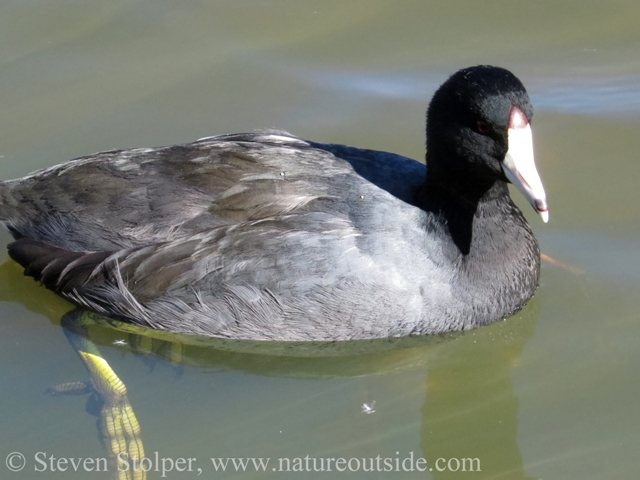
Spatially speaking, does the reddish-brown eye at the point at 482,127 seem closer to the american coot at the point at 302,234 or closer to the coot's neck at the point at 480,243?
the american coot at the point at 302,234

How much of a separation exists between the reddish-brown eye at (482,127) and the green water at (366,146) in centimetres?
112

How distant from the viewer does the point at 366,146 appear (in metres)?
6.19

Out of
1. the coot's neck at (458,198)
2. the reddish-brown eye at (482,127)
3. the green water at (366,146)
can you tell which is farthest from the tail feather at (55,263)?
the reddish-brown eye at (482,127)

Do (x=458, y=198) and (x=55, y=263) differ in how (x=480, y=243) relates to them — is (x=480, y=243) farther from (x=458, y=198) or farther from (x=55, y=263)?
(x=55, y=263)

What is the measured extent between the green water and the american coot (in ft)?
0.83

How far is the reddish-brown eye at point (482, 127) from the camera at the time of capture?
452 cm

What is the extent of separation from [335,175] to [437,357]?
1.10 meters

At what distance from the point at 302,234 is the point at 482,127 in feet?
3.38

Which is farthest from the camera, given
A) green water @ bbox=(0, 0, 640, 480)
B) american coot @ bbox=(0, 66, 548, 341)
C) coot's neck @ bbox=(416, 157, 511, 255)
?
coot's neck @ bbox=(416, 157, 511, 255)

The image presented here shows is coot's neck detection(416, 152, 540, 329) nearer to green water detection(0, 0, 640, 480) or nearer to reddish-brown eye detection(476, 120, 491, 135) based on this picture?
green water detection(0, 0, 640, 480)

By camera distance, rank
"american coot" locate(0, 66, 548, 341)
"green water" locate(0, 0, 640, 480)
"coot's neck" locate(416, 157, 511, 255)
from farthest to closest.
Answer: "coot's neck" locate(416, 157, 511, 255), "american coot" locate(0, 66, 548, 341), "green water" locate(0, 0, 640, 480)

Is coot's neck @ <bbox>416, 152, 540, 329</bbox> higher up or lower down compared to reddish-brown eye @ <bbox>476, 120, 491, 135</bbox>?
lower down

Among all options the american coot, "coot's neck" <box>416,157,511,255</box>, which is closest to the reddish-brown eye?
the american coot

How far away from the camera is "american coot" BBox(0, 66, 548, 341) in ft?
15.2
